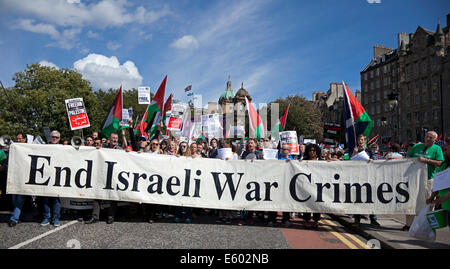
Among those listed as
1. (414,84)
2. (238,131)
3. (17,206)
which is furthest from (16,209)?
(414,84)

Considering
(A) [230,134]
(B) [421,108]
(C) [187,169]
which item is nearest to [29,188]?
(C) [187,169]

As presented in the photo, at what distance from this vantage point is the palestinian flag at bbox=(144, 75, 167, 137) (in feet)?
37.3

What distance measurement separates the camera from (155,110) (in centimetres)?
1152

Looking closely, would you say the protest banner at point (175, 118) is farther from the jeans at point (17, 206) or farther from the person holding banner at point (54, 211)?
the jeans at point (17, 206)

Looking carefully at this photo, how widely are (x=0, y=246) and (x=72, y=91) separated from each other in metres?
40.2

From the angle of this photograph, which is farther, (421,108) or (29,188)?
(421,108)

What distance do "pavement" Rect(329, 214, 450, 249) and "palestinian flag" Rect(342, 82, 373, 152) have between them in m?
1.84

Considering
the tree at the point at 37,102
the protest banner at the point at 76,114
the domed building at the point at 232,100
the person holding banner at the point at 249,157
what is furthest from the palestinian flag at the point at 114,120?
the domed building at the point at 232,100

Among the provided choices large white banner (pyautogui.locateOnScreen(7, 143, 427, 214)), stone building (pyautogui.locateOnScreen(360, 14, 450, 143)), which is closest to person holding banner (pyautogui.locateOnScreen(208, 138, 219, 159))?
large white banner (pyautogui.locateOnScreen(7, 143, 427, 214))

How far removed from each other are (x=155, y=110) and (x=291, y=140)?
4.80m

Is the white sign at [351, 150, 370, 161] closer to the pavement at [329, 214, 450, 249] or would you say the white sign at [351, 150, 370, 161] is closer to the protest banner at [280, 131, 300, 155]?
the pavement at [329, 214, 450, 249]

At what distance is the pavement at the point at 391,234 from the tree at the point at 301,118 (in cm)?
4602
